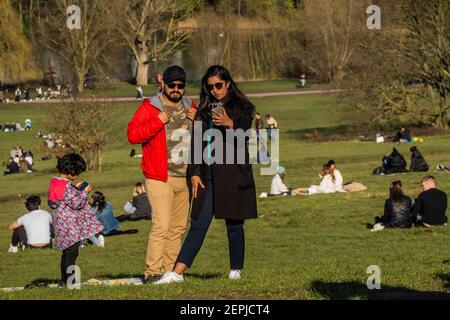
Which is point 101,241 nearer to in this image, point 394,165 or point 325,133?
point 394,165

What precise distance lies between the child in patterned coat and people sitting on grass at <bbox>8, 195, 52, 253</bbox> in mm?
7468

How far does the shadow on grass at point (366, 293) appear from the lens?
9008 mm

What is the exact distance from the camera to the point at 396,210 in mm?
19906

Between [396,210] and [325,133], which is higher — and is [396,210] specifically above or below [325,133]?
below

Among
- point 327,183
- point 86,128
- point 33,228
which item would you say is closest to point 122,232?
point 33,228

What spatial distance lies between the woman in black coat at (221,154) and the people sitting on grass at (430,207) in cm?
970

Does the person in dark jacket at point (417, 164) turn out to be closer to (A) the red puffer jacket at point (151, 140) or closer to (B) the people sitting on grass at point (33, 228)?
(B) the people sitting on grass at point (33, 228)

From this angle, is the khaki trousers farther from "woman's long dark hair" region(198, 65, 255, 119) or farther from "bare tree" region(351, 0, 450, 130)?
"bare tree" region(351, 0, 450, 130)

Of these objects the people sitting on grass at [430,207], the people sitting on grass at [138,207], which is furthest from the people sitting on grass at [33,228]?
the people sitting on grass at [430,207]

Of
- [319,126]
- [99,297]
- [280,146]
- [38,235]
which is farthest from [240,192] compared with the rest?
[319,126]

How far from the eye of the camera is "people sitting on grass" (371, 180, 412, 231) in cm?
1973

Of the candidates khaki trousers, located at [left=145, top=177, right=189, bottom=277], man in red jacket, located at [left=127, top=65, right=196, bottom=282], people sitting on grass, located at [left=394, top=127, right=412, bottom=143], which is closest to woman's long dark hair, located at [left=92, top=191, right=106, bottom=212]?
khaki trousers, located at [left=145, top=177, right=189, bottom=277]

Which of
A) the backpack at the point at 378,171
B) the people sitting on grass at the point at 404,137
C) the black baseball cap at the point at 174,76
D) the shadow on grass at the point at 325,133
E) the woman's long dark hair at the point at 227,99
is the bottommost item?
the backpack at the point at 378,171

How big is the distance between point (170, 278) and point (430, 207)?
10086 mm
